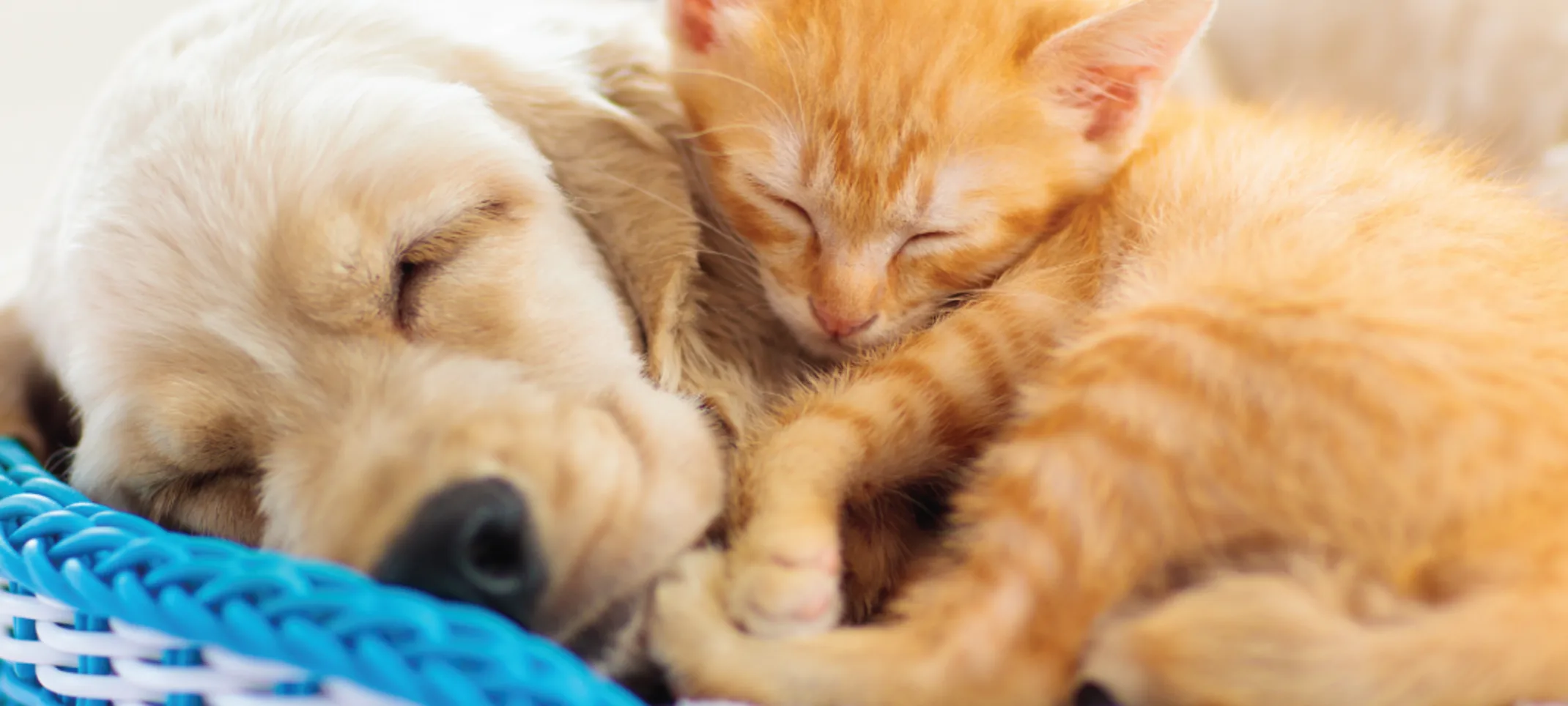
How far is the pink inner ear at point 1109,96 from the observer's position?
4.60 ft

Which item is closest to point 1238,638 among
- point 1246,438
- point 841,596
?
point 1246,438

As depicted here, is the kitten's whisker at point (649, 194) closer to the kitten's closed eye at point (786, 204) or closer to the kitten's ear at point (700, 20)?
the kitten's closed eye at point (786, 204)

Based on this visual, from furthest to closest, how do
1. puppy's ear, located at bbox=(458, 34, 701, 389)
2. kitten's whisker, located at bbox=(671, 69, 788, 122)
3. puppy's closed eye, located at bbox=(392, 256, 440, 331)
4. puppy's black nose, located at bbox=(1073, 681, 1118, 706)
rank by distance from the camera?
kitten's whisker, located at bbox=(671, 69, 788, 122) → puppy's ear, located at bbox=(458, 34, 701, 389) → puppy's closed eye, located at bbox=(392, 256, 440, 331) → puppy's black nose, located at bbox=(1073, 681, 1118, 706)

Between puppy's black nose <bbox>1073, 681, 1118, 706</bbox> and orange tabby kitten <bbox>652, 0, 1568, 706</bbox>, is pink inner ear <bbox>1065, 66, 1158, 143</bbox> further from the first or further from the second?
puppy's black nose <bbox>1073, 681, 1118, 706</bbox>

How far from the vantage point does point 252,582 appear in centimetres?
83

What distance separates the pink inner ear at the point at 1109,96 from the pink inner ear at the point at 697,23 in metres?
0.49

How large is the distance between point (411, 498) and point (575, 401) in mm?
196

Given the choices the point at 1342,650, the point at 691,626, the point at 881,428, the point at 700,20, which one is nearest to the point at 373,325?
the point at 691,626

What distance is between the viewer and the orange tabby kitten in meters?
0.86

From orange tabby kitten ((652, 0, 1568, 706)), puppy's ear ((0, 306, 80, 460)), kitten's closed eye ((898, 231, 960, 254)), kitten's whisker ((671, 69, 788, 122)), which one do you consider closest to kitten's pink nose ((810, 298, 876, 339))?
orange tabby kitten ((652, 0, 1568, 706))

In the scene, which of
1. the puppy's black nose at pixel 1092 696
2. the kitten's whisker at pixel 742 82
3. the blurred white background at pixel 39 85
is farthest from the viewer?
the blurred white background at pixel 39 85

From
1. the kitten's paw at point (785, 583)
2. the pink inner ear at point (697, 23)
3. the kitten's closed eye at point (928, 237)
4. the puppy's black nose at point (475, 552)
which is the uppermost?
the pink inner ear at point (697, 23)

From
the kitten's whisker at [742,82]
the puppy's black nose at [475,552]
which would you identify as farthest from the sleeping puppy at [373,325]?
the kitten's whisker at [742,82]

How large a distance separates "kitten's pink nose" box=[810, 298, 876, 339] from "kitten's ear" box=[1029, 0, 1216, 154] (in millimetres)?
392
